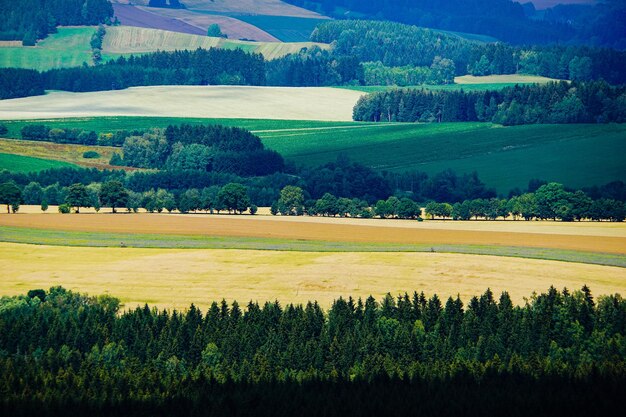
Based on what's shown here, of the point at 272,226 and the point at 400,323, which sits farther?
the point at 272,226

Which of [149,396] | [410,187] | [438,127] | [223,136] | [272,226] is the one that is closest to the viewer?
[149,396]

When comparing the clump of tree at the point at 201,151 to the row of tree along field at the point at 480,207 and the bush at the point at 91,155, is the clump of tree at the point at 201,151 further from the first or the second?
the row of tree along field at the point at 480,207

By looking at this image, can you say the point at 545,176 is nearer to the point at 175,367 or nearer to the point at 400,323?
the point at 400,323

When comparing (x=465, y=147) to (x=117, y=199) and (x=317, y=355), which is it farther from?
(x=317, y=355)

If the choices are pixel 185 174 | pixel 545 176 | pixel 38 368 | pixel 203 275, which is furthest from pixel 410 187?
pixel 38 368

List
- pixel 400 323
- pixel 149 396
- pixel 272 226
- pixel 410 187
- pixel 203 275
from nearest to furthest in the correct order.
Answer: pixel 149 396
pixel 400 323
pixel 203 275
pixel 272 226
pixel 410 187

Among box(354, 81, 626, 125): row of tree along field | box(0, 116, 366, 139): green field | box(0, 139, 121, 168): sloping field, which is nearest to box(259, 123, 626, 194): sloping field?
box(354, 81, 626, 125): row of tree along field

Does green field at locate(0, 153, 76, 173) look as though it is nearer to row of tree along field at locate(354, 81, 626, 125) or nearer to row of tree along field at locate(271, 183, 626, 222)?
row of tree along field at locate(271, 183, 626, 222)
